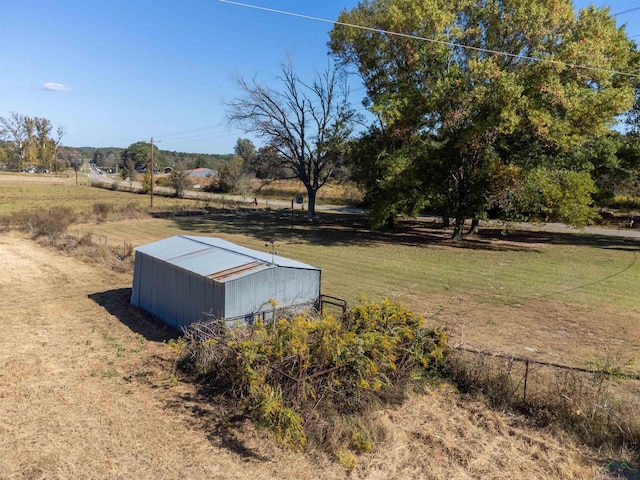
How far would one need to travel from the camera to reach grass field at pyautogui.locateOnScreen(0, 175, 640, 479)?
645 centimetres

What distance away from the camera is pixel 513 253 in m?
23.7

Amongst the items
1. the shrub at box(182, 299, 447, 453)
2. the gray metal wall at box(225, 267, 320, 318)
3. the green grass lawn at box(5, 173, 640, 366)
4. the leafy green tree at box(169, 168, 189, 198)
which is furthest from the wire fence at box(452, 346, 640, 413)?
the leafy green tree at box(169, 168, 189, 198)

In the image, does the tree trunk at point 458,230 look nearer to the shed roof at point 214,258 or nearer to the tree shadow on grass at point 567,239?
the tree shadow on grass at point 567,239

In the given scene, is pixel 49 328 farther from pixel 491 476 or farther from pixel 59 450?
pixel 491 476

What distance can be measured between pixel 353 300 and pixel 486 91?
1405 centimetres

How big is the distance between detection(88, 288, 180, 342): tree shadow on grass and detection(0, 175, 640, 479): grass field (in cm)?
9

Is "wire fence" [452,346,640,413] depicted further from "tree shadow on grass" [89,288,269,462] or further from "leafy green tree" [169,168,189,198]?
"leafy green tree" [169,168,189,198]

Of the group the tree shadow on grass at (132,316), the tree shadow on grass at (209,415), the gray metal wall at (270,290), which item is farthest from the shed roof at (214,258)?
the tree shadow on grass at (209,415)

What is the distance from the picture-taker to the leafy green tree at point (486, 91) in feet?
72.0

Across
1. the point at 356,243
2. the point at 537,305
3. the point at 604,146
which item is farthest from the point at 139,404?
the point at 604,146

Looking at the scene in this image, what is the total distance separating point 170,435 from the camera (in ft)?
23.2

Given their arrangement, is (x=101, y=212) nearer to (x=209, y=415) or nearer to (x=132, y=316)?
(x=132, y=316)

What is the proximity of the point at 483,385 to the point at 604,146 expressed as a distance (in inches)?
1016

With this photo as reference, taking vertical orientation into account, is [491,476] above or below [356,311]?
below
